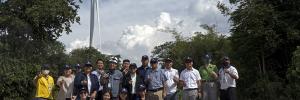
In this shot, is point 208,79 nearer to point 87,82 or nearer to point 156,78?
point 156,78

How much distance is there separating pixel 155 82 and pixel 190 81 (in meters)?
0.82

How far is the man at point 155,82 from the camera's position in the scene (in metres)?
10.8

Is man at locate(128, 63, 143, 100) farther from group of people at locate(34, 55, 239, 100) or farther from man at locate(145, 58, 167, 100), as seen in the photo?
man at locate(145, 58, 167, 100)

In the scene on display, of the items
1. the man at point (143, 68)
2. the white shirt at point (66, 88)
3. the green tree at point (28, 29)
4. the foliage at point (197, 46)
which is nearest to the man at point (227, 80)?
the man at point (143, 68)

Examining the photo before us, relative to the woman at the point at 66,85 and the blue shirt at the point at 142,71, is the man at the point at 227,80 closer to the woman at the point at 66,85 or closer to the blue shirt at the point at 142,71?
the blue shirt at the point at 142,71

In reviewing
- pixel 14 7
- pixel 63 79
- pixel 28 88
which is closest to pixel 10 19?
pixel 14 7

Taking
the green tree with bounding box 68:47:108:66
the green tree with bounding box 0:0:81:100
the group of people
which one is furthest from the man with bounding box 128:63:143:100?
the green tree with bounding box 68:47:108:66

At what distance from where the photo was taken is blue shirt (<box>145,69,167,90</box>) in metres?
10.8

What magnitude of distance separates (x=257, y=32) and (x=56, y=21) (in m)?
12.1

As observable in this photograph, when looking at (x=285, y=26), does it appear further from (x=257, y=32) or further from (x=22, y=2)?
(x=22, y=2)

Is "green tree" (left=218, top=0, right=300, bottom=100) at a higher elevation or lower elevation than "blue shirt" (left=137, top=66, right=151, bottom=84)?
higher

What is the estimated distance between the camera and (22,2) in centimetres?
2945

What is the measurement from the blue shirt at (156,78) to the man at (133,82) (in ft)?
0.73

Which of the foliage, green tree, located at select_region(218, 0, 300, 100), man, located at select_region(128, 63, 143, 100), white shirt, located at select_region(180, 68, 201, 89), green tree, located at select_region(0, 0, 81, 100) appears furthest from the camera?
the foliage
